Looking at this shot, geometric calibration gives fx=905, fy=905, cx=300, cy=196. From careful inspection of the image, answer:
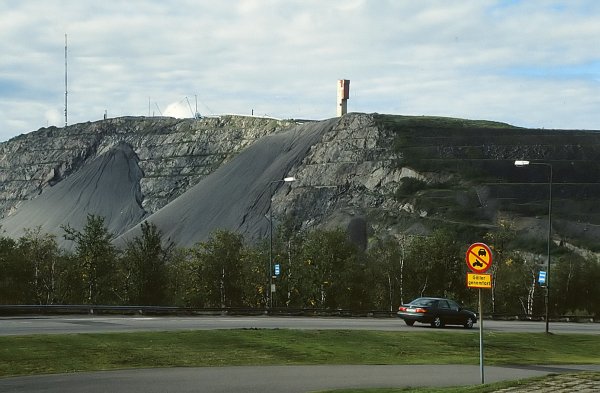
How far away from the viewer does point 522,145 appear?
16462cm

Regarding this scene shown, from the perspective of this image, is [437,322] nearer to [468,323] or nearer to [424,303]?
[424,303]

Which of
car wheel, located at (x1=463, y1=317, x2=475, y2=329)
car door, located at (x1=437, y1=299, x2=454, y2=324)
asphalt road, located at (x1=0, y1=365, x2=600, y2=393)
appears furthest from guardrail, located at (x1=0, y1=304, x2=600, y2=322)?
asphalt road, located at (x1=0, y1=365, x2=600, y2=393)

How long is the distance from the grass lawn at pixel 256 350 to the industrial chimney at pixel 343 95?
505 ft

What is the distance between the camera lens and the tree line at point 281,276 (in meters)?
93.4

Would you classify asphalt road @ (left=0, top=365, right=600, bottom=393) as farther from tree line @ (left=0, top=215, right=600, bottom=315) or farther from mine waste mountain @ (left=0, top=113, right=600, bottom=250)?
mine waste mountain @ (left=0, top=113, right=600, bottom=250)

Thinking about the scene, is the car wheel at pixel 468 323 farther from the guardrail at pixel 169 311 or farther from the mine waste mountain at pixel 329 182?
the mine waste mountain at pixel 329 182

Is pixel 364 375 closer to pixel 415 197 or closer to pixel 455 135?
pixel 415 197

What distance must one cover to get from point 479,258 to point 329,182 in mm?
134260

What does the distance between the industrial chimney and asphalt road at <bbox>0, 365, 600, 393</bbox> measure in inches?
6578

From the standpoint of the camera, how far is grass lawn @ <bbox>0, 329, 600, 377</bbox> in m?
25.1

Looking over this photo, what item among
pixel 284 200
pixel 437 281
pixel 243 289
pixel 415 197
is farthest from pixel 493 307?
pixel 284 200

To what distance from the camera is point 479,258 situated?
2042cm

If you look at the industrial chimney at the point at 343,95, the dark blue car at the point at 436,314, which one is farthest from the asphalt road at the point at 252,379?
the industrial chimney at the point at 343,95

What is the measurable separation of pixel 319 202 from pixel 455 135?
1482 inches
